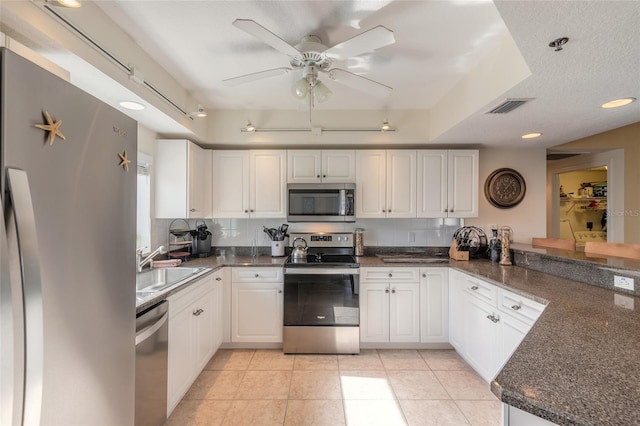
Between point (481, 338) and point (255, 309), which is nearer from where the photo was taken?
point (481, 338)

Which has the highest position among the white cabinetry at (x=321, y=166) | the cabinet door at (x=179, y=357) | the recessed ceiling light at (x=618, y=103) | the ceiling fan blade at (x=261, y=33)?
the ceiling fan blade at (x=261, y=33)

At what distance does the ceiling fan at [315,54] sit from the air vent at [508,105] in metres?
0.84

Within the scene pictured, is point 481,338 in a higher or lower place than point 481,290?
lower

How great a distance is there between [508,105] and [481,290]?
4.75ft

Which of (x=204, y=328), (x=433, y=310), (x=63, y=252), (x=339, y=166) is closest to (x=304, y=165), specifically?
(x=339, y=166)

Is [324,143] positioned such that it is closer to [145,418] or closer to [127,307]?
[127,307]

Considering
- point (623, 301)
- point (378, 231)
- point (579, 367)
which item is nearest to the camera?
point (579, 367)

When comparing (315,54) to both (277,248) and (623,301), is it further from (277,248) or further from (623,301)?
(623,301)

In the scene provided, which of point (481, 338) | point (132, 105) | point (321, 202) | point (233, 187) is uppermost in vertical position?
point (132, 105)

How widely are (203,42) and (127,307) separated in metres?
1.67

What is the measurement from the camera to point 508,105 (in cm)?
197

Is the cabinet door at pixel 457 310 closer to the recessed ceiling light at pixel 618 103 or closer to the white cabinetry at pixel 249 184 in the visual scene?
the recessed ceiling light at pixel 618 103

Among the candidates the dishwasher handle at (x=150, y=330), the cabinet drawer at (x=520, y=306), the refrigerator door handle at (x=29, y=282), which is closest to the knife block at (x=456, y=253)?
the cabinet drawer at (x=520, y=306)

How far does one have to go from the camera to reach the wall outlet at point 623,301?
1.43 metres
